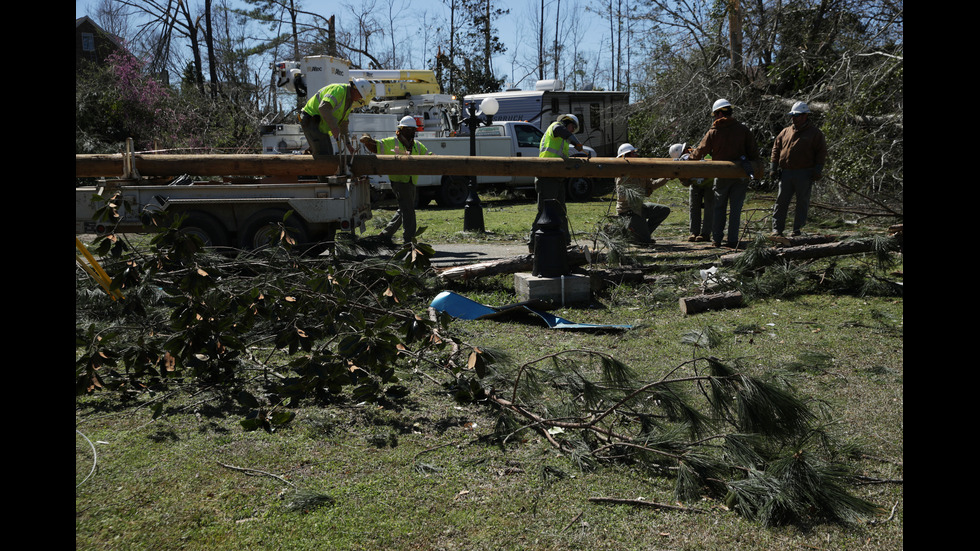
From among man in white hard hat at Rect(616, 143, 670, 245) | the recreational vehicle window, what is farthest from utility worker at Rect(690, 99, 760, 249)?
the recreational vehicle window

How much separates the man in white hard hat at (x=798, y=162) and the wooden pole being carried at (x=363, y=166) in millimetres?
1841

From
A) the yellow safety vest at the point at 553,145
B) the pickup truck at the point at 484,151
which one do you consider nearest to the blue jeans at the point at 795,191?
the yellow safety vest at the point at 553,145

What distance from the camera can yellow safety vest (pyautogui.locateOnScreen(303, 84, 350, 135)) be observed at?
7.98m

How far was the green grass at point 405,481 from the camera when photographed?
9.26 feet

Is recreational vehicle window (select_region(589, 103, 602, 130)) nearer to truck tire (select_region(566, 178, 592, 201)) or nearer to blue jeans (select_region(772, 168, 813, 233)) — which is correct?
truck tire (select_region(566, 178, 592, 201))

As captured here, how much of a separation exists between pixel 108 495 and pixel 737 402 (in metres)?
2.82

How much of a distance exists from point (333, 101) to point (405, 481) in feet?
18.5

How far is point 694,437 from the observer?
11.2 ft

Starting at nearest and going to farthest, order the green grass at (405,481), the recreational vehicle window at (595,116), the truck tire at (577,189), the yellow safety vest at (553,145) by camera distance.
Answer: the green grass at (405,481)
the yellow safety vest at (553,145)
the truck tire at (577,189)
the recreational vehicle window at (595,116)

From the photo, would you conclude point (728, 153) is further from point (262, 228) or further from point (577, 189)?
point (577, 189)

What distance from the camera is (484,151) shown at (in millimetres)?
17297

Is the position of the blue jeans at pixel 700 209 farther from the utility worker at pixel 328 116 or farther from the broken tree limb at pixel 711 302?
the utility worker at pixel 328 116
